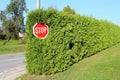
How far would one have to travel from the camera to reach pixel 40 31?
510 inches

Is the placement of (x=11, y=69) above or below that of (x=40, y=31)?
below

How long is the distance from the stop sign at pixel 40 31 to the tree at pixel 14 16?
4073cm

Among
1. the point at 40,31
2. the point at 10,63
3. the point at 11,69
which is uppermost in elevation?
the point at 40,31

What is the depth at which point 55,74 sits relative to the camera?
42.9 ft

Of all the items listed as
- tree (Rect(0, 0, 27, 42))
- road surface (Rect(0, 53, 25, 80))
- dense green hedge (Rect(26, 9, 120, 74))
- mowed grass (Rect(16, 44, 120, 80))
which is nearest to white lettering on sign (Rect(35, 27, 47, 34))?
dense green hedge (Rect(26, 9, 120, 74))

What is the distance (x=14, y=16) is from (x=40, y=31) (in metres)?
41.9

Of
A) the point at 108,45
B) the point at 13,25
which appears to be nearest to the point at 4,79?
the point at 108,45

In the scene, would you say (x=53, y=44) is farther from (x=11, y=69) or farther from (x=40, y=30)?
(x=11, y=69)

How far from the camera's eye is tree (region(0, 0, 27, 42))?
53.6 meters

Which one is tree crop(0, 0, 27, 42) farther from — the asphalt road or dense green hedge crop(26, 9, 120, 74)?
dense green hedge crop(26, 9, 120, 74)

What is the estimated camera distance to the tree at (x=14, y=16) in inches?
2110

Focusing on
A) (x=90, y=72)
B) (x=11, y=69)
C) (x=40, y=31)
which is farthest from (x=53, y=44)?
(x=11, y=69)

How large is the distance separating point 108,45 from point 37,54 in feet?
28.2

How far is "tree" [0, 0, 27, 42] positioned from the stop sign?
40.7m
